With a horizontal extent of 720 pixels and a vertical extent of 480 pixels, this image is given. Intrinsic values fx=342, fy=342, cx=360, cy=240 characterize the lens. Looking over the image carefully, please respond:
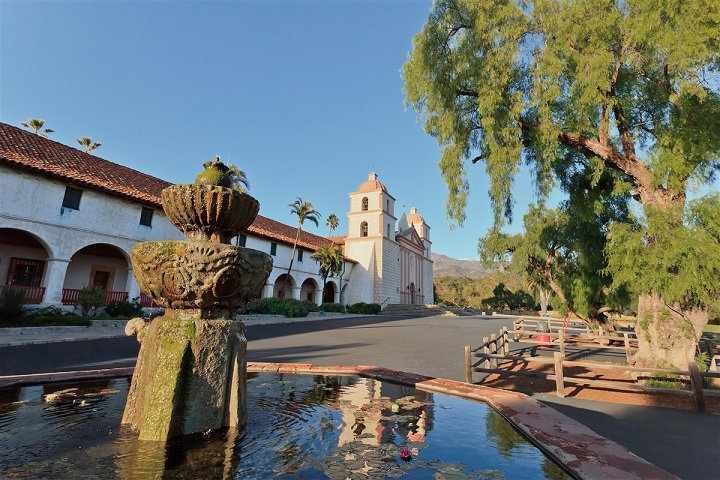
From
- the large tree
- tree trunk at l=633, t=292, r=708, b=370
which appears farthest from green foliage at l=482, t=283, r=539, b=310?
tree trunk at l=633, t=292, r=708, b=370

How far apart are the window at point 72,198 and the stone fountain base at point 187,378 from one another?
15913mm

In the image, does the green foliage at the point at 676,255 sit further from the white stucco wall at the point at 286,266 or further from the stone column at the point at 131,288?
the white stucco wall at the point at 286,266

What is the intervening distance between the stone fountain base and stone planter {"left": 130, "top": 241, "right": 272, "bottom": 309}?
0.22 metres

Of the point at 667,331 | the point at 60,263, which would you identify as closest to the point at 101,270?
the point at 60,263

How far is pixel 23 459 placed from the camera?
8.34 feet

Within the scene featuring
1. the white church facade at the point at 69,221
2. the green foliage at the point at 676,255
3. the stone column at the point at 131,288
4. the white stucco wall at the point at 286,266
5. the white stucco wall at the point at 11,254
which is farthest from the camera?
the white stucco wall at the point at 286,266

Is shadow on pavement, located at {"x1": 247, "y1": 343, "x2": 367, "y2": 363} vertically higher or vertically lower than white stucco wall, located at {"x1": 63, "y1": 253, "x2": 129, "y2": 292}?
lower

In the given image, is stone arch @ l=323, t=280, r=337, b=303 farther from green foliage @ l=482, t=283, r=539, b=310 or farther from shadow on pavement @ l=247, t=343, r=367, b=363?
shadow on pavement @ l=247, t=343, r=367, b=363

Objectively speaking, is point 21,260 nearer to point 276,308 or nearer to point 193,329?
point 276,308

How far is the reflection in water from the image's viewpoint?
249 centimetres

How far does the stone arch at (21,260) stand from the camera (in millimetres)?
15281

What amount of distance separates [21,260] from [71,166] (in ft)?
16.1

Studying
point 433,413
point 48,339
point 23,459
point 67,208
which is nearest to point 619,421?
point 433,413

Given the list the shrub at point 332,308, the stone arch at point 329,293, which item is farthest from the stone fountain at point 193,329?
the stone arch at point 329,293
